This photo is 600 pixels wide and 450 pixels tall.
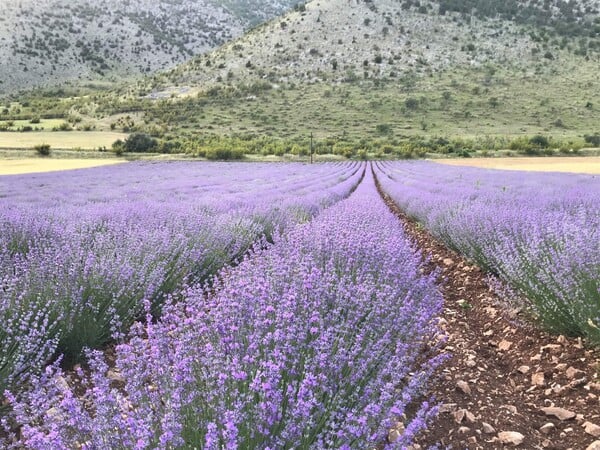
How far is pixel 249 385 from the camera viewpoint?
1.59 meters

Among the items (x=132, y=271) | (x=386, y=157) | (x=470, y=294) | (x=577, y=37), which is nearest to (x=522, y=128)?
(x=386, y=157)

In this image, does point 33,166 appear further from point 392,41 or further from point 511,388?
point 392,41

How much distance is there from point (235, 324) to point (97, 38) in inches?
3763

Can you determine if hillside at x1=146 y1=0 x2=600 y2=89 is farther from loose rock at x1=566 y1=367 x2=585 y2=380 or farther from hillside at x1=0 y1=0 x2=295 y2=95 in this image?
loose rock at x1=566 y1=367 x2=585 y2=380

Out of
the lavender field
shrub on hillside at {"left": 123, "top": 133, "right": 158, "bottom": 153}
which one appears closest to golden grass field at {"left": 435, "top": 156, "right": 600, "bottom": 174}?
the lavender field

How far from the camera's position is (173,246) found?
387 cm

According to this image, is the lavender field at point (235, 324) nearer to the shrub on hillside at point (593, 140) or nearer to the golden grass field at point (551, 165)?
the golden grass field at point (551, 165)

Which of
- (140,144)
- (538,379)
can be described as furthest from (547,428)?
(140,144)

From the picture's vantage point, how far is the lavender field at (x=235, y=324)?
4.57 feet

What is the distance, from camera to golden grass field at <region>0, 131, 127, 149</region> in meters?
34.2

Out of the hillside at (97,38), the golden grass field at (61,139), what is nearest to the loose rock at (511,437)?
the golden grass field at (61,139)

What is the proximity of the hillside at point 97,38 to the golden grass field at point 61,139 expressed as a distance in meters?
37.5

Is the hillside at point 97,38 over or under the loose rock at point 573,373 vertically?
over

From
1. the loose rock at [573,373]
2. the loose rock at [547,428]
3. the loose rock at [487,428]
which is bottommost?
the loose rock at [547,428]
